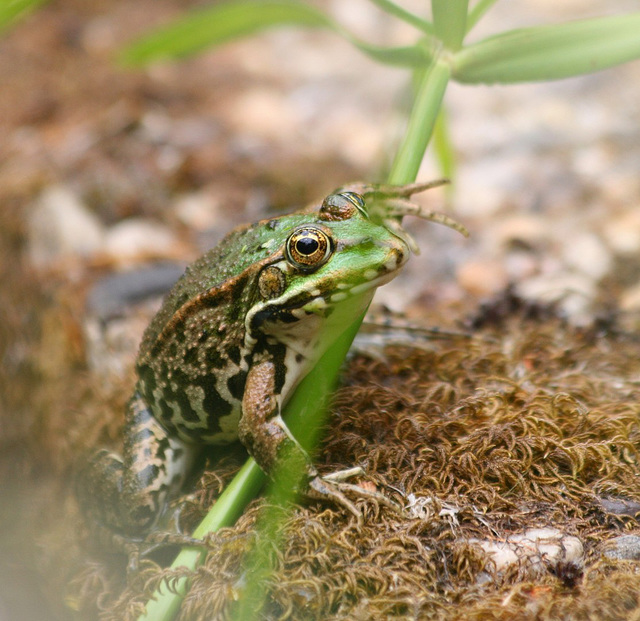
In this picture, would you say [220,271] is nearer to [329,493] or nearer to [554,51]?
[329,493]

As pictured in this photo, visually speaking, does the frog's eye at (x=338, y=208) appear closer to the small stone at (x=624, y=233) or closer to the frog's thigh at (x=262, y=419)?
the frog's thigh at (x=262, y=419)

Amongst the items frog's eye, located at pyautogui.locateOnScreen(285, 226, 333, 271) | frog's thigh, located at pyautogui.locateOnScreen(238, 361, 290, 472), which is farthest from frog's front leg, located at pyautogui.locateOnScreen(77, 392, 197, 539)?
frog's eye, located at pyautogui.locateOnScreen(285, 226, 333, 271)

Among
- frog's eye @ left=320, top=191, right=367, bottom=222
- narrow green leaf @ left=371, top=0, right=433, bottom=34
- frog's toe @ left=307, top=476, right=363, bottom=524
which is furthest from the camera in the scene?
narrow green leaf @ left=371, top=0, right=433, bottom=34

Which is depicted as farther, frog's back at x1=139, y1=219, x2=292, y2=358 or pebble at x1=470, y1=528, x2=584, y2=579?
frog's back at x1=139, y1=219, x2=292, y2=358

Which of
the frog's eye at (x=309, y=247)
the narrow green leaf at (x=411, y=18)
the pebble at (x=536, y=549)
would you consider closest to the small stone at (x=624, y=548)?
the pebble at (x=536, y=549)

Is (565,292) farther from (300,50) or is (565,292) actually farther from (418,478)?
(300,50)

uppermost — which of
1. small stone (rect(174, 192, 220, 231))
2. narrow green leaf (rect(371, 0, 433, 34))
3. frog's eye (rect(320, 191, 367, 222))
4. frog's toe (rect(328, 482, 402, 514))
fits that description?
narrow green leaf (rect(371, 0, 433, 34))

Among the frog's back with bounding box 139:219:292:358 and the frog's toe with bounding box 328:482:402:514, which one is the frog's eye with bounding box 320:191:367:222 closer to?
the frog's back with bounding box 139:219:292:358
